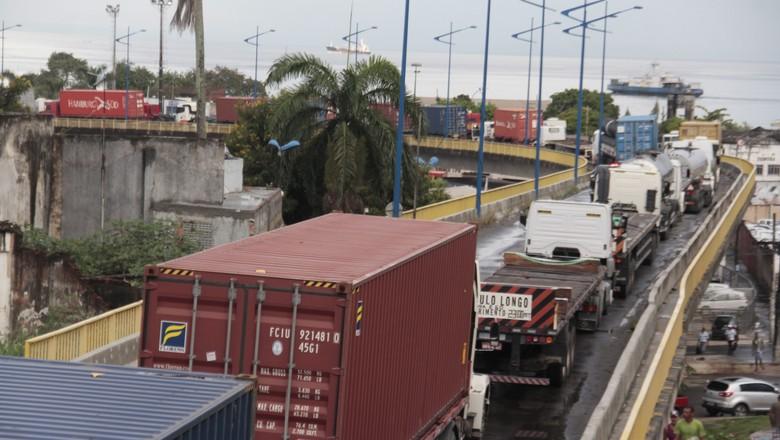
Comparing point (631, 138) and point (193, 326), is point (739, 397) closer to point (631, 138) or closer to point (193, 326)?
point (631, 138)

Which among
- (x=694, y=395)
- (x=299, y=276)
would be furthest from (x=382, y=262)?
(x=694, y=395)

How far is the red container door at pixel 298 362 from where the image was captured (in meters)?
12.2

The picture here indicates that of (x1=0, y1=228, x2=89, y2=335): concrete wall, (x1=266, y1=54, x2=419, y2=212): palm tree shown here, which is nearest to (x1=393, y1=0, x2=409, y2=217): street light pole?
(x1=266, y1=54, x2=419, y2=212): palm tree

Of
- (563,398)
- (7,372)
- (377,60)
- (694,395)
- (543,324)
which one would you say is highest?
(377,60)

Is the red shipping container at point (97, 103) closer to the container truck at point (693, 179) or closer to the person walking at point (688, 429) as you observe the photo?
the container truck at point (693, 179)

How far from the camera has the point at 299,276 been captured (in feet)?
41.2

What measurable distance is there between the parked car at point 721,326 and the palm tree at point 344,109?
24879 mm

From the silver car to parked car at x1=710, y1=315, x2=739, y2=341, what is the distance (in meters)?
17.3

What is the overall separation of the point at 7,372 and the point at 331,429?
347 cm

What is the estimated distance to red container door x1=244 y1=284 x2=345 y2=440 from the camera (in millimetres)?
12227

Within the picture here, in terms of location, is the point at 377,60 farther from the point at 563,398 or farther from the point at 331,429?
the point at 331,429

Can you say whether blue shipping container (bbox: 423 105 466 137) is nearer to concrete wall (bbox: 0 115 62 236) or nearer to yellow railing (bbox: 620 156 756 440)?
yellow railing (bbox: 620 156 756 440)

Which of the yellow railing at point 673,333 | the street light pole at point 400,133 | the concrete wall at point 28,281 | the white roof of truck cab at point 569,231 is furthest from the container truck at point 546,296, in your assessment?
A: the concrete wall at point 28,281

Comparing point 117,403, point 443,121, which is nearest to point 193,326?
point 117,403
